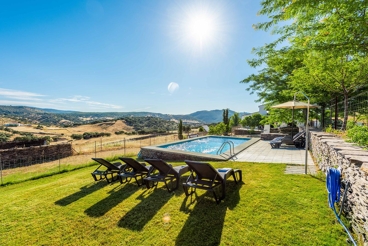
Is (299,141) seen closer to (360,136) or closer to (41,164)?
(360,136)

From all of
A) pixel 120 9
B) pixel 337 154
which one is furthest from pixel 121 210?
pixel 120 9

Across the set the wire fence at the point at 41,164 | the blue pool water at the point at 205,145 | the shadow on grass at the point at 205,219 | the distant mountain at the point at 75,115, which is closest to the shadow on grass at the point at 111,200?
the shadow on grass at the point at 205,219

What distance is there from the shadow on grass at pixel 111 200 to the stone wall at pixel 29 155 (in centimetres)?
1378

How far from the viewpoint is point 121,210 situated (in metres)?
4.12

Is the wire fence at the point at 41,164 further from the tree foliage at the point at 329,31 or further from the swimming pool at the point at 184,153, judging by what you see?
the tree foliage at the point at 329,31

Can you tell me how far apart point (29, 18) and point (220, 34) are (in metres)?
12.8

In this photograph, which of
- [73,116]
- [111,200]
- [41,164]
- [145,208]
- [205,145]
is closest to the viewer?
[145,208]

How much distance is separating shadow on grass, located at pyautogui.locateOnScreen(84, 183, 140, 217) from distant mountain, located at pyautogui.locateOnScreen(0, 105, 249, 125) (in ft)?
176

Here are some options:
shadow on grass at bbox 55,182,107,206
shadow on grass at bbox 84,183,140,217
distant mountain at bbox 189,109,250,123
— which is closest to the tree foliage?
shadow on grass at bbox 84,183,140,217

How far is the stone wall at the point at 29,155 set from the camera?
16.4 metres

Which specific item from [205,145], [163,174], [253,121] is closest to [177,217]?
[163,174]

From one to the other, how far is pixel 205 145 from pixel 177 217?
12.2m

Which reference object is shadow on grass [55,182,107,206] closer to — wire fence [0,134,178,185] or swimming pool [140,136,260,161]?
swimming pool [140,136,260,161]

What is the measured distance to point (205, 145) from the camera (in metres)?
15.8
